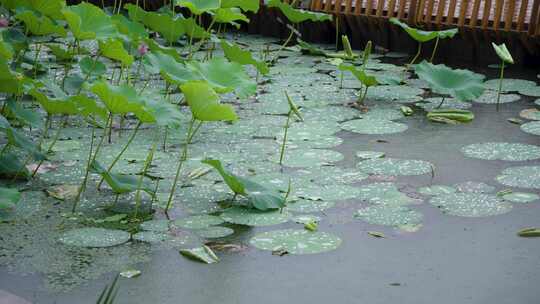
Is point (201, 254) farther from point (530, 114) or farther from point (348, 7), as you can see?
point (348, 7)

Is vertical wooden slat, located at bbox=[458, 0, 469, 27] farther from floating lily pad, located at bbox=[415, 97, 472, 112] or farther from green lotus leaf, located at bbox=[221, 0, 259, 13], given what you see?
green lotus leaf, located at bbox=[221, 0, 259, 13]

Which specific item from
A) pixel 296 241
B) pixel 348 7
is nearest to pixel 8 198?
pixel 296 241

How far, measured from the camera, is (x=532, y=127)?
4.18 metres

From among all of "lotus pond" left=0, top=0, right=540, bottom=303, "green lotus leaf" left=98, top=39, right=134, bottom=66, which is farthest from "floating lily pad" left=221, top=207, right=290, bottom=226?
"green lotus leaf" left=98, top=39, right=134, bottom=66

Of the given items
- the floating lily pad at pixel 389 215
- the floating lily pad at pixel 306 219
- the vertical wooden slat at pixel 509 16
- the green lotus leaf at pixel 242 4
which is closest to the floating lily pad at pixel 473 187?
the floating lily pad at pixel 389 215

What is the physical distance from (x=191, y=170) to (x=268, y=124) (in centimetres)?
76

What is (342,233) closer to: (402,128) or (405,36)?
(402,128)

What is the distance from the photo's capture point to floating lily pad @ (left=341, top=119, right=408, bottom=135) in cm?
415

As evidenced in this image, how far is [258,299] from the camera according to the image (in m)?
2.55

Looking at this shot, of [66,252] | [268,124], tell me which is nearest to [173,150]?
[268,124]

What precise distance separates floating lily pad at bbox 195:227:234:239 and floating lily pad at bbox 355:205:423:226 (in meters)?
0.45

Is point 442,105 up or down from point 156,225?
up

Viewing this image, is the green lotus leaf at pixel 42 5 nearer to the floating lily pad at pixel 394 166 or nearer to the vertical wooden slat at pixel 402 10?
the floating lily pad at pixel 394 166

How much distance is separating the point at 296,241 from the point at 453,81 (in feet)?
6.16
